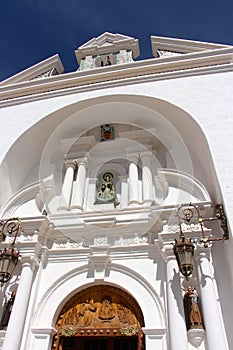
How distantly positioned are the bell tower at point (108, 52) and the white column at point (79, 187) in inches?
140

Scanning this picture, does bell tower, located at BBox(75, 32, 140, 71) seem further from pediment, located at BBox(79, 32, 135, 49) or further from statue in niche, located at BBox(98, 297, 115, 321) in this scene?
statue in niche, located at BBox(98, 297, 115, 321)

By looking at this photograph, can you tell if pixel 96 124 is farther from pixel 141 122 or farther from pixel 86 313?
pixel 86 313

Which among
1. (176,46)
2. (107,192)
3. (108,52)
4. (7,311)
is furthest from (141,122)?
(7,311)

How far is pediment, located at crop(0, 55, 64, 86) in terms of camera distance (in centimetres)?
907

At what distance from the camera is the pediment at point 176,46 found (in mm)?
7844

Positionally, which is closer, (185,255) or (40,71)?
(185,255)

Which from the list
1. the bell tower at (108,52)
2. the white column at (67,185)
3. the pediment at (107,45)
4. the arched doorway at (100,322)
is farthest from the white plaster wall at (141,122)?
the pediment at (107,45)

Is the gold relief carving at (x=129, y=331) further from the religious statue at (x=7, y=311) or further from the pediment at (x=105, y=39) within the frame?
the pediment at (x=105, y=39)

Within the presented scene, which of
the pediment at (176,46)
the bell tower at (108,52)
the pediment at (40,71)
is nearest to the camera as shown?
the pediment at (176,46)

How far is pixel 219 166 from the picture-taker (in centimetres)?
518

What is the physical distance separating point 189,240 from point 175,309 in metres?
1.05

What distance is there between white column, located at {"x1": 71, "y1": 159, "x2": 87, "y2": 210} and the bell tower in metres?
3.56

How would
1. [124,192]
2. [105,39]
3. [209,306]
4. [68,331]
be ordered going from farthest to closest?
[105,39] < [124,192] < [68,331] < [209,306]

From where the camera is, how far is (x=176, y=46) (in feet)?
27.5
